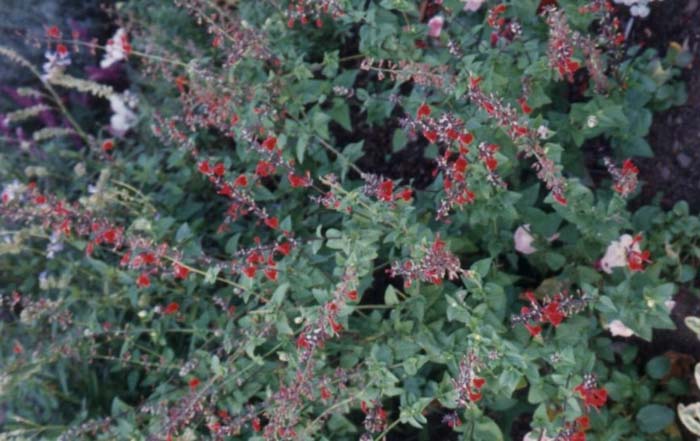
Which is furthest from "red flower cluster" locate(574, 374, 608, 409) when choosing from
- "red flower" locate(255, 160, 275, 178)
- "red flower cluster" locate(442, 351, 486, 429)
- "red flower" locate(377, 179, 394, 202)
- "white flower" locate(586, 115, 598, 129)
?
"red flower" locate(255, 160, 275, 178)

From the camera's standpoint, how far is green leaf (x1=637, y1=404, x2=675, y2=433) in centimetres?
252

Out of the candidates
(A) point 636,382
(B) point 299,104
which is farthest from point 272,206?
(A) point 636,382

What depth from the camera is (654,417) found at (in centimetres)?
253

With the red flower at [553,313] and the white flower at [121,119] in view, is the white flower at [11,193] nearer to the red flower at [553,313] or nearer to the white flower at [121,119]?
the white flower at [121,119]

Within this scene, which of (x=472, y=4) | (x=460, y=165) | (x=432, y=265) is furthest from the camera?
(x=472, y=4)

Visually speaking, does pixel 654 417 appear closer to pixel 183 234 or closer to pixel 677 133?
pixel 677 133

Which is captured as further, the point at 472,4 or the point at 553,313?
the point at 472,4

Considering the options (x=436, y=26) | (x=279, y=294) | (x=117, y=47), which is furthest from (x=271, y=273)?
(x=117, y=47)

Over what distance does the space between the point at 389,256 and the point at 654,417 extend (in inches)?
41.7

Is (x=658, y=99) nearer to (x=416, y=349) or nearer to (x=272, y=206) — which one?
(x=416, y=349)

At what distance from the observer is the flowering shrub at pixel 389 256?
7.15ft

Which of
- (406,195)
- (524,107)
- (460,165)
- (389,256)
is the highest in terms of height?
(524,107)

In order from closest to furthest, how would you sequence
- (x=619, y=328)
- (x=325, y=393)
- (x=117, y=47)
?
(x=325, y=393) → (x=619, y=328) → (x=117, y=47)

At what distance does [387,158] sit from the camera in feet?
11.0
